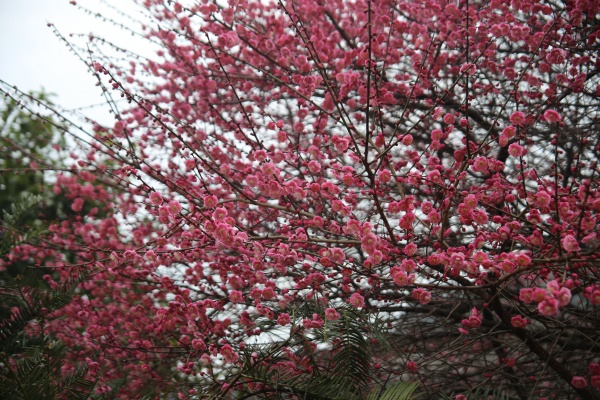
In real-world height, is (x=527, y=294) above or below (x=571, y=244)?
below

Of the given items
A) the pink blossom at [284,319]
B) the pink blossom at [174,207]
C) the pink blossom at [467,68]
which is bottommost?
the pink blossom at [284,319]

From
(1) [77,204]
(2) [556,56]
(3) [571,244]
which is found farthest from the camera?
(1) [77,204]

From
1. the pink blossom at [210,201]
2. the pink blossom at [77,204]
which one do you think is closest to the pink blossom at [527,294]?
the pink blossom at [210,201]

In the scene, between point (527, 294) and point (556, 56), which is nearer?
point (527, 294)

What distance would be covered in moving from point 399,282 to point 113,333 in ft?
7.13

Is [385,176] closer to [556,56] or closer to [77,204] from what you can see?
[556,56]

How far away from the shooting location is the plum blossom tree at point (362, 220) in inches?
79.4

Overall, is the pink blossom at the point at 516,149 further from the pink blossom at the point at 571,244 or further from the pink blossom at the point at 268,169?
the pink blossom at the point at 268,169

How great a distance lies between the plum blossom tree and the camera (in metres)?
2.02

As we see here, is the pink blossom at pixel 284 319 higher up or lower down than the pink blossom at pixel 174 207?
lower down

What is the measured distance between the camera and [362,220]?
315 cm

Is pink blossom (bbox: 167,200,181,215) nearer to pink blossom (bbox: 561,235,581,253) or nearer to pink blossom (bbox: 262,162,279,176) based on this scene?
pink blossom (bbox: 262,162,279,176)

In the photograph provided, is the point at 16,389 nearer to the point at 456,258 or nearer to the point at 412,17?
the point at 456,258

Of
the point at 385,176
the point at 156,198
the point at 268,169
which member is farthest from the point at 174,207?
the point at 385,176
